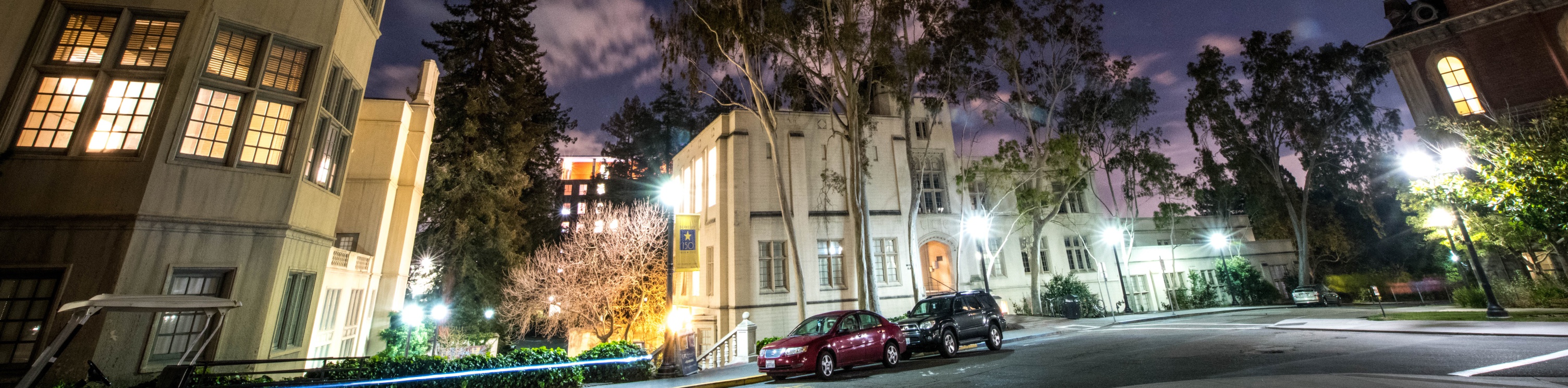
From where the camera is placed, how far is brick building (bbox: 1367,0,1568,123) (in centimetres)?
2100

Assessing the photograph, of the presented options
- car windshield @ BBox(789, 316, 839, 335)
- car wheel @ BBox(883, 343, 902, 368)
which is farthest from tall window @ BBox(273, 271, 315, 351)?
Result: car wheel @ BBox(883, 343, 902, 368)

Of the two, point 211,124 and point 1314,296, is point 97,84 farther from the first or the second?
point 1314,296

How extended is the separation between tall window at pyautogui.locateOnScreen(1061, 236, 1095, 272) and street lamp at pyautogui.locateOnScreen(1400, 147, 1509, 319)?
521 inches

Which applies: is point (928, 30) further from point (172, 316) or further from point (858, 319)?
point (172, 316)

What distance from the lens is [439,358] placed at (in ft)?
34.9

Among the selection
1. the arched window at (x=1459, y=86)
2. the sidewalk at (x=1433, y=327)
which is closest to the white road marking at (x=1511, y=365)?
the sidewalk at (x=1433, y=327)

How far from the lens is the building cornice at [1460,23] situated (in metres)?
21.4

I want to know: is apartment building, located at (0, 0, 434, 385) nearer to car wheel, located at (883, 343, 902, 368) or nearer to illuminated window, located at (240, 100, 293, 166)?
illuminated window, located at (240, 100, 293, 166)

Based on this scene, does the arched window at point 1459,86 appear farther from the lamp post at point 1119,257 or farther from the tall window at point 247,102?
the tall window at point 247,102

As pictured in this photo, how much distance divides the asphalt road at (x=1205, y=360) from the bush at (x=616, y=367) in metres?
3.27

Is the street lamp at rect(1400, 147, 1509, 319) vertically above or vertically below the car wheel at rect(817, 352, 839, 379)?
above

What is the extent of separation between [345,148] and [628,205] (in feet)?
106

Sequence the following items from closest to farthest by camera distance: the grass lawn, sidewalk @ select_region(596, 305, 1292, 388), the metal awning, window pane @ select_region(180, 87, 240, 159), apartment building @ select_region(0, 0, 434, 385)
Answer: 1. the metal awning
2. apartment building @ select_region(0, 0, 434, 385)
3. window pane @ select_region(180, 87, 240, 159)
4. sidewalk @ select_region(596, 305, 1292, 388)
5. the grass lawn

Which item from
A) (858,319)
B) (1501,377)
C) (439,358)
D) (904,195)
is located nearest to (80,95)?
(439,358)
